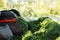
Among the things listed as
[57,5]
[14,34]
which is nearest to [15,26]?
[14,34]

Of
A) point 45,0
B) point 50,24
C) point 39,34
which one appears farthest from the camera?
point 45,0

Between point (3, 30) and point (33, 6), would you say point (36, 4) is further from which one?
point (3, 30)

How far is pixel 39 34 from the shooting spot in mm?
3328

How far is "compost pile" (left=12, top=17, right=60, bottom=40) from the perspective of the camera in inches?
125

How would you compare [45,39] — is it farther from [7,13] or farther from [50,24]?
[7,13]

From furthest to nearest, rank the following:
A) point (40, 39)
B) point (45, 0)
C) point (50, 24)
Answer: point (45, 0) < point (50, 24) < point (40, 39)

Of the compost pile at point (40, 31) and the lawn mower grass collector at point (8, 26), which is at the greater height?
the lawn mower grass collector at point (8, 26)

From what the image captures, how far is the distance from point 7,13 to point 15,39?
3.02 feet

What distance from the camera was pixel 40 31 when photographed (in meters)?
3.44

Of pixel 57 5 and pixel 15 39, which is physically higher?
pixel 57 5

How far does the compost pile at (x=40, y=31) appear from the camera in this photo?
3.18 meters

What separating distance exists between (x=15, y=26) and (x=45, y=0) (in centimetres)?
142

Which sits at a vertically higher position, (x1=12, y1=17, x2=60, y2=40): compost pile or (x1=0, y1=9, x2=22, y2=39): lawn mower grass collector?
(x1=0, y1=9, x2=22, y2=39): lawn mower grass collector

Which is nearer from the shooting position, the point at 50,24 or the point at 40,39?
the point at 40,39
